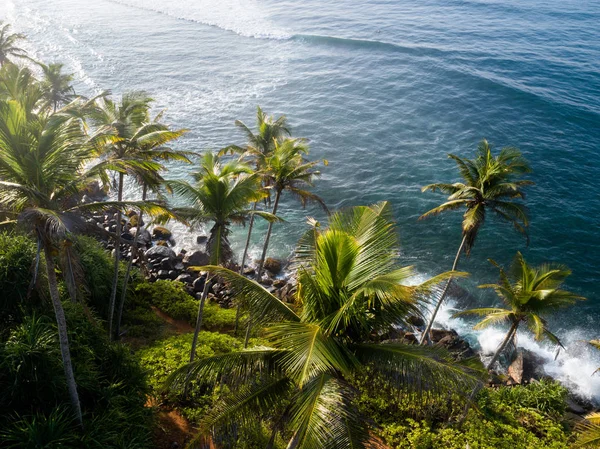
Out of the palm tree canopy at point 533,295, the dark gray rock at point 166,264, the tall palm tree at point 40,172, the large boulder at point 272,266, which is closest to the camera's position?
the tall palm tree at point 40,172

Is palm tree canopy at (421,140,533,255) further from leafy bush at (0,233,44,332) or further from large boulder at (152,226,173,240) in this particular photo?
large boulder at (152,226,173,240)

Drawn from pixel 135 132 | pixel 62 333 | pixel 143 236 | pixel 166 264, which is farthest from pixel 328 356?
pixel 143 236

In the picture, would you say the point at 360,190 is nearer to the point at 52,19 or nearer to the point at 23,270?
the point at 23,270

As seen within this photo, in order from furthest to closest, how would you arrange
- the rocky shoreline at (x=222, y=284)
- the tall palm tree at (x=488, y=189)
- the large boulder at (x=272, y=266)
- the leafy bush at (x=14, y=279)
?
the large boulder at (x=272, y=266), the rocky shoreline at (x=222, y=284), the tall palm tree at (x=488, y=189), the leafy bush at (x=14, y=279)

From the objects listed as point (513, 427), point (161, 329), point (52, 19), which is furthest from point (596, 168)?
point (52, 19)

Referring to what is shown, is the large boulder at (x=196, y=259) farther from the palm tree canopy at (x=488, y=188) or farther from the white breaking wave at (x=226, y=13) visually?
the white breaking wave at (x=226, y=13)

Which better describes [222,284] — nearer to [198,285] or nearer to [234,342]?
[198,285]

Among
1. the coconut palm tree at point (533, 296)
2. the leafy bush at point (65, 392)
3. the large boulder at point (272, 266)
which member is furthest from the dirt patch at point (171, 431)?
the large boulder at point (272, 266)
